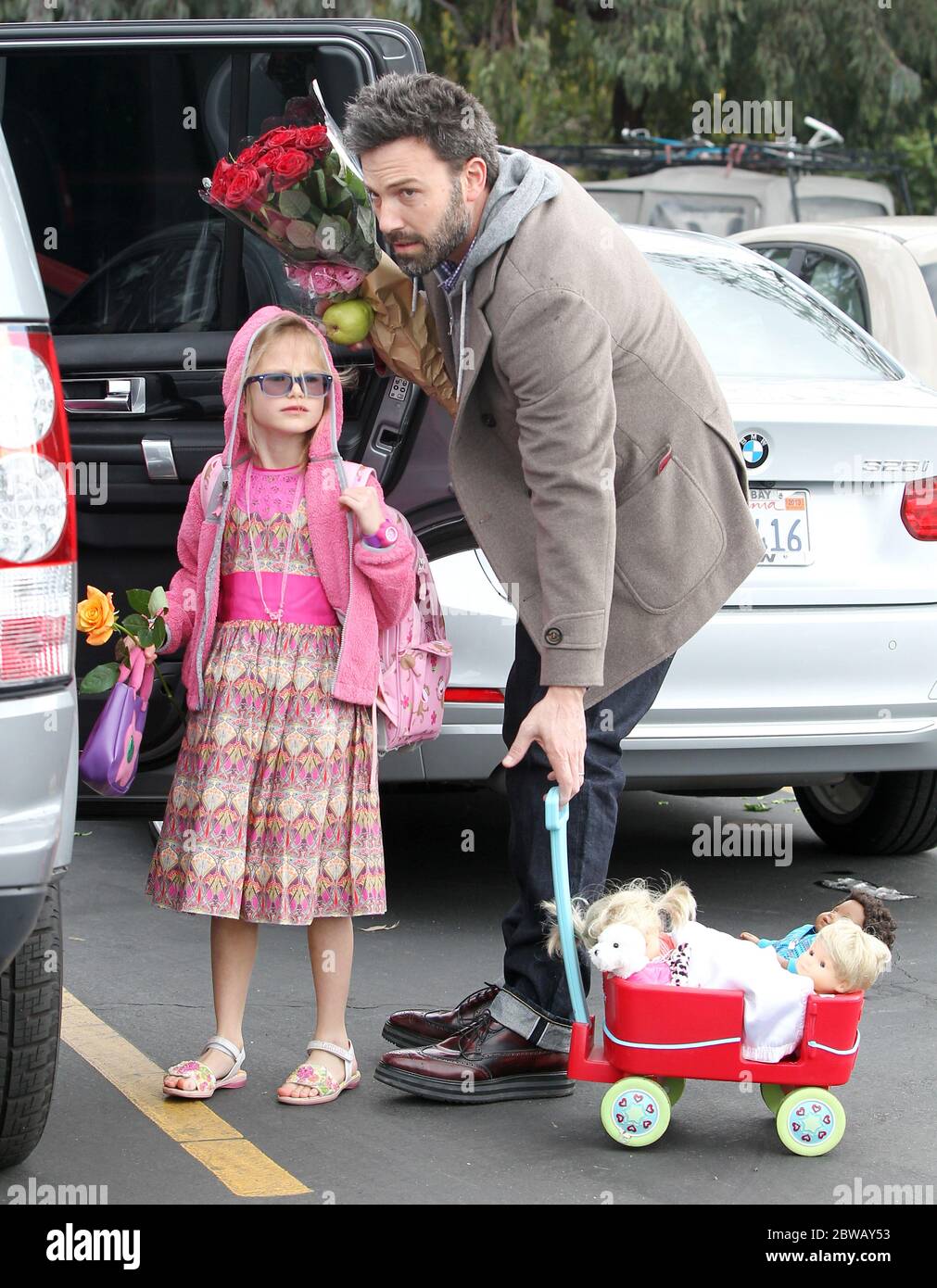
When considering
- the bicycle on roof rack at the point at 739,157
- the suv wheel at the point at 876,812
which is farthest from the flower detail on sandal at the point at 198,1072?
the bicycle on roof rack at the point at 739,157

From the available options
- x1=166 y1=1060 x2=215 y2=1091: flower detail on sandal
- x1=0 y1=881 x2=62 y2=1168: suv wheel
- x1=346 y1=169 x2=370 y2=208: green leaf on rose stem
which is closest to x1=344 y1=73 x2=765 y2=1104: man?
x1=346 y1=169 x2=370 y2=208: green leaf on rose stem

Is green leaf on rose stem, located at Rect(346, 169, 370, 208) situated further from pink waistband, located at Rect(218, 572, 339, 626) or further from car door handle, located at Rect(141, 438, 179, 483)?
car door handle, located at Rect(141, 438, 179, 483)

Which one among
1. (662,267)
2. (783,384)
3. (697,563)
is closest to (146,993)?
(697,563)

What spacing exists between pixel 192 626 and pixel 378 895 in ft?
2.04

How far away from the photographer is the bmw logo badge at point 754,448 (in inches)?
172

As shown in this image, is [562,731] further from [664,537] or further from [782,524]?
[782,524]

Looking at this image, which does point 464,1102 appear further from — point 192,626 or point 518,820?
point 192,626

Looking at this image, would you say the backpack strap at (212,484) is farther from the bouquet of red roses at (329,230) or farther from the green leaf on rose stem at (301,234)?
the green leaf on rose stem at (301,234)

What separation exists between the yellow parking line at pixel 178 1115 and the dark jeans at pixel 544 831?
601 millimetres

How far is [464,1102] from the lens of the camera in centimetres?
→ 350

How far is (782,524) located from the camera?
4410 millimetres

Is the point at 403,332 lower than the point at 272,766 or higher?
higher

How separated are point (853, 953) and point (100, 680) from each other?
1.40 meters

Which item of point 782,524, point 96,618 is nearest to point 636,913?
point 96,618
